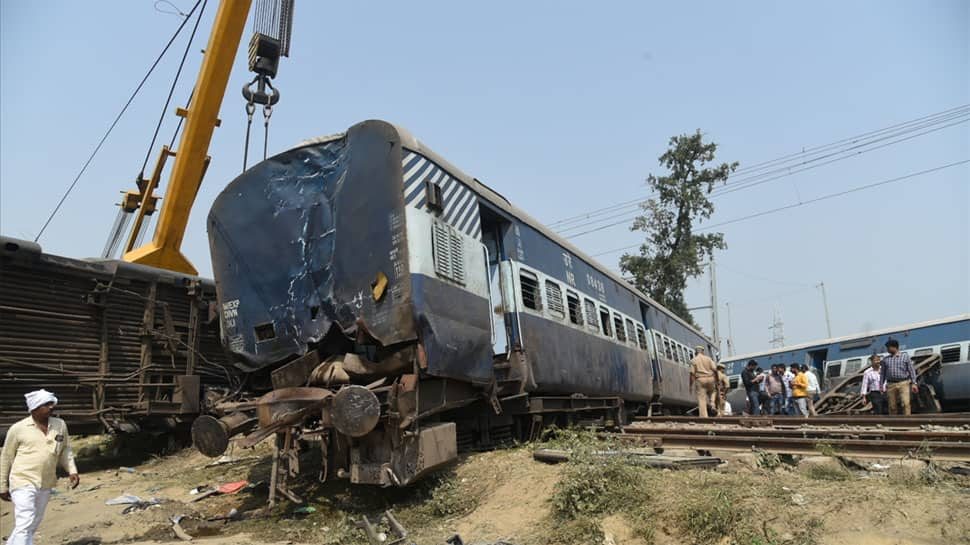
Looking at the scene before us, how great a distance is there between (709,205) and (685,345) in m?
13.7

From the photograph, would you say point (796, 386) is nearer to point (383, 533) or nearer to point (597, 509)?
point (597, 509)

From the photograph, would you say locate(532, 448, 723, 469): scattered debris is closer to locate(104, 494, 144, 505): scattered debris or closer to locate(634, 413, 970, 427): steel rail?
locate(104, 494, 144, 505): scattered debris

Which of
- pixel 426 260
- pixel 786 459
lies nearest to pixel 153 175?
pixel 426 260

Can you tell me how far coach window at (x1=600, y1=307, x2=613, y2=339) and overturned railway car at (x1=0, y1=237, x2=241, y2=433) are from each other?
19.6 ft

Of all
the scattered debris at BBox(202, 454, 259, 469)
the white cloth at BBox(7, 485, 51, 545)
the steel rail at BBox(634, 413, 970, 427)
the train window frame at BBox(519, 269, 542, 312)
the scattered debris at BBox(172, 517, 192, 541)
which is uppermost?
the train window frame at BBox(519, 269, 542, 312)

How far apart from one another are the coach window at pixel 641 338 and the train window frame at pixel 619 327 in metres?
1.33

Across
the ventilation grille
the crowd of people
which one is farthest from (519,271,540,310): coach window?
the crowd of people

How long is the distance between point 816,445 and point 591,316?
4.06 meters

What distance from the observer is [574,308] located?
933cm

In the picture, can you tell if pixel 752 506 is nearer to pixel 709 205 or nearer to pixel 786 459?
pixel 786 459

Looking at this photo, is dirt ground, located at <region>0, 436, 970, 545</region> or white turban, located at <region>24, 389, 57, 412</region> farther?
white turban, located at <region>24, 389, 57, 412</region>

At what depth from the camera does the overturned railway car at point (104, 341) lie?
8.12 m

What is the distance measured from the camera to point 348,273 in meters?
5.84

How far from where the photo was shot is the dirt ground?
13.5 feet
